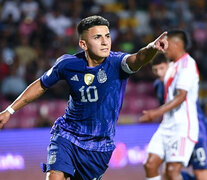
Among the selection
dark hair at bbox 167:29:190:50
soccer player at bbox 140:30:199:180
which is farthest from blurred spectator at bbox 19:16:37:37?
soccer player at bbox 140:30:199:180

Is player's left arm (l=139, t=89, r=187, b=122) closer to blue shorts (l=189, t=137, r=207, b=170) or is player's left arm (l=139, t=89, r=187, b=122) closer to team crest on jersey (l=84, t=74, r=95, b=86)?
blue shorts (l=189, t=137, r=207, b=170)

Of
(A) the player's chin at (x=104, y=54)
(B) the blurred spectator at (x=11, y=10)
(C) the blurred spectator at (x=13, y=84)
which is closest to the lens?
(A) the player's chin at (x=104, y=54)

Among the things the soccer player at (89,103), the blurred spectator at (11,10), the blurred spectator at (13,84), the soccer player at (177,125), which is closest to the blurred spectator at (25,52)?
the blurred spectator at (13,84)

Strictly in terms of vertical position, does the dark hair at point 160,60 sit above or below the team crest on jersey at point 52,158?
above

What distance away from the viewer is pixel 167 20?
46.1ft

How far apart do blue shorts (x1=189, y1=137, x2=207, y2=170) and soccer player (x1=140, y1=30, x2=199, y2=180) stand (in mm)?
148

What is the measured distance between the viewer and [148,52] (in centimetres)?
479

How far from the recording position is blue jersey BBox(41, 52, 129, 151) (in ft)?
17.3

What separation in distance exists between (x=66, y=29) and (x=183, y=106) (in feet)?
20.2

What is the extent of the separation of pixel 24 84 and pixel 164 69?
402 cm

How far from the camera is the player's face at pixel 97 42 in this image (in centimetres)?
521

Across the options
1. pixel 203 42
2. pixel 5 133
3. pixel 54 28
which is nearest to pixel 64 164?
pixel 5 133

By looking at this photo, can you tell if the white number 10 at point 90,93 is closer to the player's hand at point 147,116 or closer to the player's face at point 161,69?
the player's hand at point 147,116

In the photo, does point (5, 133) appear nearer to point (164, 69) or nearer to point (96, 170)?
point (164, 69)
